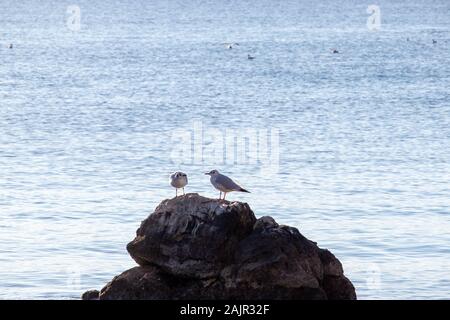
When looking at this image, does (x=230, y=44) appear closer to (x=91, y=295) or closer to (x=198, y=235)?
(x=91, y=295)

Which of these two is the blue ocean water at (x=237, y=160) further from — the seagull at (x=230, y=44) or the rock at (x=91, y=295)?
the rock at (x=91, y=295)

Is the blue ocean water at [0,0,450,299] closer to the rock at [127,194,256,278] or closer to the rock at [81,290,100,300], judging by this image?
the rock at [81,290,100,300]

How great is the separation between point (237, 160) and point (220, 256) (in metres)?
26.8

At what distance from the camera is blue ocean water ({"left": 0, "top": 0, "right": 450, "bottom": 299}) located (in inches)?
1162

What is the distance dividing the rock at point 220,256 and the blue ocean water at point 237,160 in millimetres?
5514

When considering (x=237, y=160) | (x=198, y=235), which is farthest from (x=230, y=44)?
(x=198, y=235)

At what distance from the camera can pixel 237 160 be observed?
46.8 metres

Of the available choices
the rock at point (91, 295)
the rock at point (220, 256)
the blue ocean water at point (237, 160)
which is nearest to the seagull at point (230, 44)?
the blue ocean water at point (237, 160)

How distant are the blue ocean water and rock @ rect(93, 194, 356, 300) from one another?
551 centimetres

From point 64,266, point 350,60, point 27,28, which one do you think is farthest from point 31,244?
point 27,28

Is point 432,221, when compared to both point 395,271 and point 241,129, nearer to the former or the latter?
point 395,271

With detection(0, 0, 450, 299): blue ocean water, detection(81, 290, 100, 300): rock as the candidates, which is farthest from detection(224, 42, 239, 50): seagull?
detection(81, 290, 100, 300): rock

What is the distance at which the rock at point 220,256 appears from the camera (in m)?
19.9
